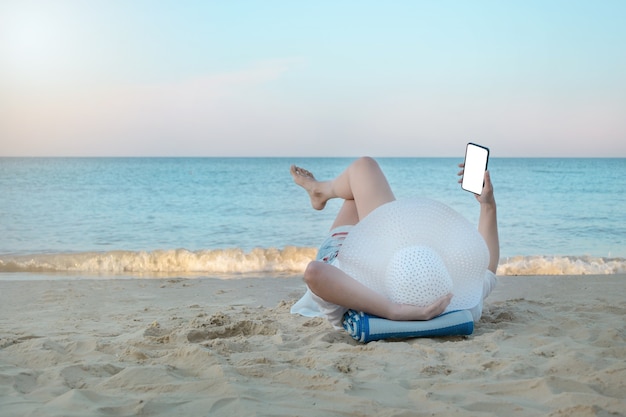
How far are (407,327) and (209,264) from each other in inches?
236

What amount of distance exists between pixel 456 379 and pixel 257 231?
11.7 metres

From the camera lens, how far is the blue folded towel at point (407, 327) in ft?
10.9

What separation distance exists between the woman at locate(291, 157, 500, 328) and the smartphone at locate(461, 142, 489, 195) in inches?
1.5

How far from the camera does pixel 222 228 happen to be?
1477 cm

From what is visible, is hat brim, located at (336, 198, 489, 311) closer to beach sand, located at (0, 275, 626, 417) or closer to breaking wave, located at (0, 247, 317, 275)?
beach sand, located at (0, 275, 626, 417)

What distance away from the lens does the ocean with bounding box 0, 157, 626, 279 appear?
875 centimetres

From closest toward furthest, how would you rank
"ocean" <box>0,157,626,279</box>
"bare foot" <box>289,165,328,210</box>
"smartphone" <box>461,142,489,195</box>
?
"smartphone" <box>461,142,489,195</box>, "bare foot" <box>289,165,328,210</box>, "ocean" <box>0,157,626,279</box>

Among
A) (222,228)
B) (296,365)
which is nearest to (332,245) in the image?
(296,365)

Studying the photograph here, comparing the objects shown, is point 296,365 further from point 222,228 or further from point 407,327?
point 222,228

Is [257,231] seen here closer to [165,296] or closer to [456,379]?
[165,296]

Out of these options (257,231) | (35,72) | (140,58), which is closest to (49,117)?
(35,72)

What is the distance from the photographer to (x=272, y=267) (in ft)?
28.4

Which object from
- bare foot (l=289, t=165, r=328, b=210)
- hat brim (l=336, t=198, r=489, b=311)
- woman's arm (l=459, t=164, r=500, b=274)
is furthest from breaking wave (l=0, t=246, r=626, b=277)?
hat brim (l=336, t=198, r=489, b=311)

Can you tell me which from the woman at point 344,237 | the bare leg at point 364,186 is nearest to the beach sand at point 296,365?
the woman at point 344,237
